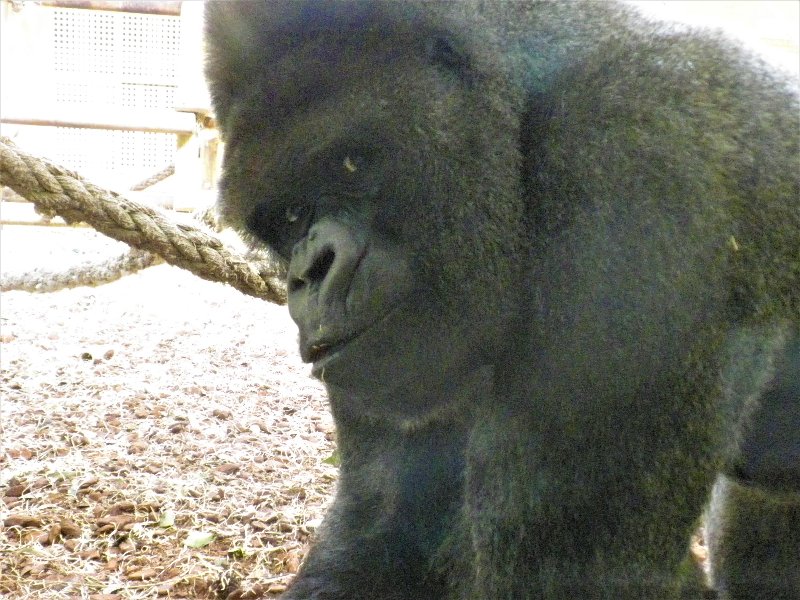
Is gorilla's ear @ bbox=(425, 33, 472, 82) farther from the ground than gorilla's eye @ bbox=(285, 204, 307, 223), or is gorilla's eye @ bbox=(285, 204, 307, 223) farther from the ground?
gorilla's ear @ bbox=(425, 33, 472, 82)

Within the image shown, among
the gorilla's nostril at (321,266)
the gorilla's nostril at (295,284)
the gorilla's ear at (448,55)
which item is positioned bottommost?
the gorilla's nostril at (295,284)

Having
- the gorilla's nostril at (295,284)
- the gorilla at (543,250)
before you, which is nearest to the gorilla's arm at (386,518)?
the gorilla at (543,250)

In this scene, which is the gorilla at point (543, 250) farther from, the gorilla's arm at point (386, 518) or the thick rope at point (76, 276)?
the thick rope at point (76, 276)

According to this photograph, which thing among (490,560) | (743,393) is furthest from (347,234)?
(743,393)

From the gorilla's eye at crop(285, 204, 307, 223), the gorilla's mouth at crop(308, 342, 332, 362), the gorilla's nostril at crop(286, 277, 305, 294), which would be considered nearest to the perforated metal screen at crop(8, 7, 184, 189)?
the gorilla's eye at crop(285, 204, 307, 223)

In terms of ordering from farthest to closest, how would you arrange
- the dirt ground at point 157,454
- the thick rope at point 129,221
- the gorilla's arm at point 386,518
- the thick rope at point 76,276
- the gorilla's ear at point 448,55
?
the thick rope at point 76,276 < the thick rope at point 129,221 < the dirt ground at point 157,454 < the gorilla's arm at point 386,518 < the gorilla's ear at point 448,55

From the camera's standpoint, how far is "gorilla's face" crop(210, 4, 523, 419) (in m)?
2.27

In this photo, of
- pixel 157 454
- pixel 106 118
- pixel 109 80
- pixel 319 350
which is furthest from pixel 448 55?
pixel 106 118

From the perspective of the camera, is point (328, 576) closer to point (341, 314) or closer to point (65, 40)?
point (341, 314)

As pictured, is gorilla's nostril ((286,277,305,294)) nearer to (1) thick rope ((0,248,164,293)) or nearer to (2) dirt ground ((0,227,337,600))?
(2) dirt ground ((0,227,337,600))

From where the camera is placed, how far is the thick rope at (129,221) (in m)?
3.79

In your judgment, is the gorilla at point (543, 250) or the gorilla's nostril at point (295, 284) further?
the gorilla's nostril at point (295, 284)

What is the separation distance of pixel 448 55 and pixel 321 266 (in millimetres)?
662

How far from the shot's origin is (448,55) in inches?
93.6
